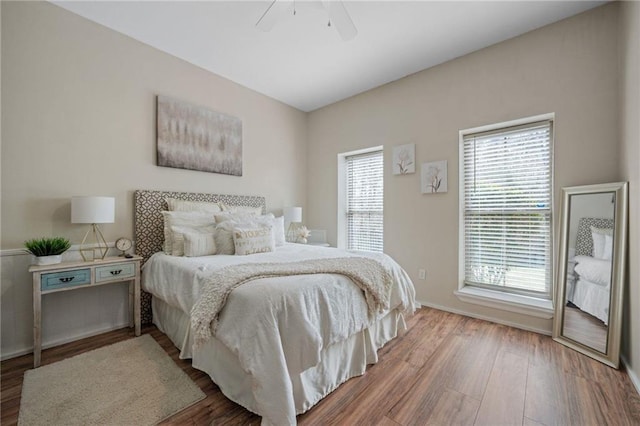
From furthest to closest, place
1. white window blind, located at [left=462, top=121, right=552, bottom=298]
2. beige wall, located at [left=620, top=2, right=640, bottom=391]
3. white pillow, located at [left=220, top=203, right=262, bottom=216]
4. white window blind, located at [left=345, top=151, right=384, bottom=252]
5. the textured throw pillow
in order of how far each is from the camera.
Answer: white window blind, located at [left=345, top=151, right=384, bottom=252] < white pillow, located at [left=220, top=203, right=262, bottom=216] < the textured throw pillow < white window blind, located at [left=462, top=121, right=552, bottom=298] < beige wall, located at [left=620, top=2, right=640, bottom=391]

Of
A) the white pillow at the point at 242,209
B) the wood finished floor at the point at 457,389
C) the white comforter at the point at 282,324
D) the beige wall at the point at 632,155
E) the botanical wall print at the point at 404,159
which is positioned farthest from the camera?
the botanical wall print at the point at 404,159

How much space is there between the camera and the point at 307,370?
1517 millimetres

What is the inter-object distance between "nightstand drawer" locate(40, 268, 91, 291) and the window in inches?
118

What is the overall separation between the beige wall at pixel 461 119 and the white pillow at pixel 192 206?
5.92 feet

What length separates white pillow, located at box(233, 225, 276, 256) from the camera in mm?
2479

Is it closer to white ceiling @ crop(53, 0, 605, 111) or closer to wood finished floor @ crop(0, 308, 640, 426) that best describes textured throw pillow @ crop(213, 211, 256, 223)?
wood finished floor @ crop(0, 308, 640, 426)

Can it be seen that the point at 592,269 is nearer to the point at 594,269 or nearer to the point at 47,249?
the point at 594,269

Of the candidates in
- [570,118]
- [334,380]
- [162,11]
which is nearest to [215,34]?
[162,11]

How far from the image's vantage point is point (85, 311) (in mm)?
2404

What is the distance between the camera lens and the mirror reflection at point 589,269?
6.66 ft

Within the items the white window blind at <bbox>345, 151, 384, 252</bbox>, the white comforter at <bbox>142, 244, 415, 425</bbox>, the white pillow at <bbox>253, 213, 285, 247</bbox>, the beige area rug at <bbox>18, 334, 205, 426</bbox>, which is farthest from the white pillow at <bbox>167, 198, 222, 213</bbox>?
the white window blind at <bbox>345, 151, 384, 252</bbox>

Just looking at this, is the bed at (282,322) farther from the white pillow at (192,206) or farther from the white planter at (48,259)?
the white planter at (48,259)

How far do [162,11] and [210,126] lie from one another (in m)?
1.16

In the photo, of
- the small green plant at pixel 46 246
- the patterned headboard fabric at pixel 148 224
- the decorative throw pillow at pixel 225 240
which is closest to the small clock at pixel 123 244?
the patterned headboard fabric at pixel 148 224
